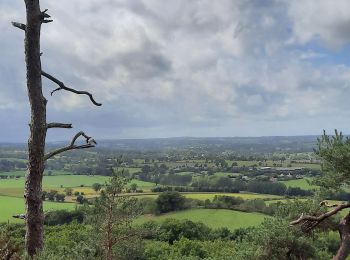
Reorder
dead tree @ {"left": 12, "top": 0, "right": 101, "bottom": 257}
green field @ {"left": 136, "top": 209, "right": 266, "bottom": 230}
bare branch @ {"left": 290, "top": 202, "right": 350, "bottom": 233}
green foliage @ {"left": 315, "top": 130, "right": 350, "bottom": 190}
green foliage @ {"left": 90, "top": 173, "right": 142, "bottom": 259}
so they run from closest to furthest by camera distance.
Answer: dead tree @ {"left": 12, "top": 0, "right": 101, "bottom": 257}, bare branch @ {"left": 290, "top": 202, "right": 350, "bottom": 233}, green foliage @ {"left": 315, "top": 130, "right": 350, "bottom": 190}, green foliage @ {"left": 90, "top": 173, "right": 142, "bottom": 259}, green field @ {"left": 136, "top": 209, "right": 266, "bottom": 230}

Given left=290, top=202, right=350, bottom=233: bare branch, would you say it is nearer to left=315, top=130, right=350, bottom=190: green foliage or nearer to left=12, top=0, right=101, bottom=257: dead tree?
left=315, top=130, right=350, bottom=190: green foliage

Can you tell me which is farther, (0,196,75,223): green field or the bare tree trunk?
(0,196,75,223): green field

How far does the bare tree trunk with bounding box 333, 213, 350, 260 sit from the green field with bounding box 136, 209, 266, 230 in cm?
5231

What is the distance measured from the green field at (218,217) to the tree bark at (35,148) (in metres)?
59.7

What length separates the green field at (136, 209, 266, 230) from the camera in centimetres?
6683

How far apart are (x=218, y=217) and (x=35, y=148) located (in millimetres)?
67262

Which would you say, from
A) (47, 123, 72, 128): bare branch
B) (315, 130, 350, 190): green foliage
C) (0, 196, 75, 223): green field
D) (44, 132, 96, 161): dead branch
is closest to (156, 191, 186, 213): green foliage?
(0, 196, 75, 223): green field

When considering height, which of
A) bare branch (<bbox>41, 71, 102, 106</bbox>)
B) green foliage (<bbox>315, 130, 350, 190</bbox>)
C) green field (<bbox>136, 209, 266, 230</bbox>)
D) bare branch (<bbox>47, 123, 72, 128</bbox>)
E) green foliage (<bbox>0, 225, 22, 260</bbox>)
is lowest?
green field (<bbox>136, 209, 266, 230</bbox>)

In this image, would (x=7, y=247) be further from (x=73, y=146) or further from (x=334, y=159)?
(x=334, y=159)

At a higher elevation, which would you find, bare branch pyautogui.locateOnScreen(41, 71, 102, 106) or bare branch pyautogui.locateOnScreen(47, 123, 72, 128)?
bare branch pyautogui.locateOnScreen(41, 71, 102, 106)

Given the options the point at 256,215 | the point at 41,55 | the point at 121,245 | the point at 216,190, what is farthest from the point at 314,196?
the point at 216,190

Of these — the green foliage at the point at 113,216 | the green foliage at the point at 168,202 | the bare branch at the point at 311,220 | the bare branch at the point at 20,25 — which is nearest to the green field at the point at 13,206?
the green foliage at the point at 168,202

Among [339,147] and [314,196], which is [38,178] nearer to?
[339,147]

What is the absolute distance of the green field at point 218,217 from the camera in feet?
219
